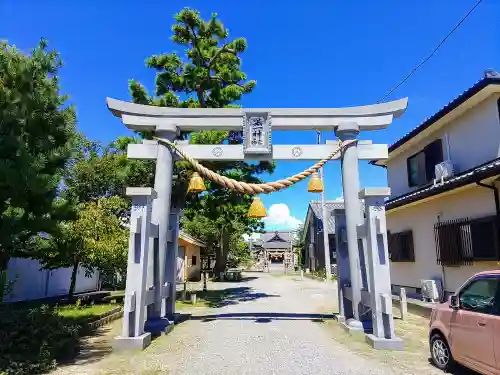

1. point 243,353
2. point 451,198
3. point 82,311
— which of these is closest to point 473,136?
point 451,198

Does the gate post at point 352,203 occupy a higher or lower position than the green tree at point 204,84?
lower

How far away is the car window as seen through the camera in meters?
5.11

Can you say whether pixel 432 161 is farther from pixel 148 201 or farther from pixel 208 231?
pixel 208 231

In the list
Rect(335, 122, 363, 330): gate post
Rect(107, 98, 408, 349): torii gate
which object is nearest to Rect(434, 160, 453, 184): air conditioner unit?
Rect(107, 98, 408, 349): torii gate

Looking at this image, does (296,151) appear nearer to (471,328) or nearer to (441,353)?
(441,353)

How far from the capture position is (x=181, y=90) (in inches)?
611

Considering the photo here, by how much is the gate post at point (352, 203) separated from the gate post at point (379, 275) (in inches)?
33.9

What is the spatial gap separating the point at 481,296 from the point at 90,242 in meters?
10.2

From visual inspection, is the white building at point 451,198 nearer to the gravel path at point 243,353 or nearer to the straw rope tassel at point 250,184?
the straw rope tassel at point 250,184

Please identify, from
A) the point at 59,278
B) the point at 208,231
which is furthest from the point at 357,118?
the point at 208,231

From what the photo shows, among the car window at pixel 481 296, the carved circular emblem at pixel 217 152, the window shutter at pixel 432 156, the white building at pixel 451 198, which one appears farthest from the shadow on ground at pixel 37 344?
the window shutter at pixel 432 156

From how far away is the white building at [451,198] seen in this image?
10.1 m

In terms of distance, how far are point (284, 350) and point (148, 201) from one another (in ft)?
13.6

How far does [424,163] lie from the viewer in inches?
574
